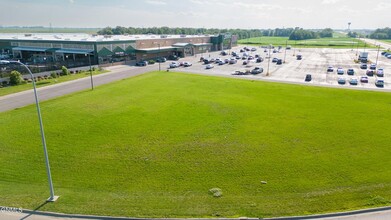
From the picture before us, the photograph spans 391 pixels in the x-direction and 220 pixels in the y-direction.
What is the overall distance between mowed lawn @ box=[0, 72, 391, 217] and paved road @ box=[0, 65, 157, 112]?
3.09 metres

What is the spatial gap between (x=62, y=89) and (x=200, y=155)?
100ft

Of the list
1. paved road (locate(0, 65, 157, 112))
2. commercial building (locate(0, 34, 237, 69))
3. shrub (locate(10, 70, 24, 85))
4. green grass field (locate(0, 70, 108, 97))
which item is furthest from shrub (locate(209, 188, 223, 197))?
commercial building (locate(0, 34, 237, 69))

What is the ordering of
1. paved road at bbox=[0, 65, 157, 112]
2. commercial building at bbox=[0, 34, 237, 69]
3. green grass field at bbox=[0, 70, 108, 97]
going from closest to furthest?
paved road at bbox=[0, 65, 157, 112] < green grass field at bbox=[0, 70, 108, 97] < commercial building at bbox=[0, 34, 237, 69]

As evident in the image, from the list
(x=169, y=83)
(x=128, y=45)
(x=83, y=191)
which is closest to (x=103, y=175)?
(x=83, y=191)

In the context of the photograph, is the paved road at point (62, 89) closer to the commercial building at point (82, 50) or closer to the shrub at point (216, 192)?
the commercial building at point (82, 50)

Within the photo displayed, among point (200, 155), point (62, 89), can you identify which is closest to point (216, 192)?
point (200, 155)

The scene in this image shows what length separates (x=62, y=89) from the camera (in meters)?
41.9

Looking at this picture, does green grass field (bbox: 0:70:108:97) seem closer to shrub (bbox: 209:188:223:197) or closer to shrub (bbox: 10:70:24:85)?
shrub (bbox: 10:70:24:85)

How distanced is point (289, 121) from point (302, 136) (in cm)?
417

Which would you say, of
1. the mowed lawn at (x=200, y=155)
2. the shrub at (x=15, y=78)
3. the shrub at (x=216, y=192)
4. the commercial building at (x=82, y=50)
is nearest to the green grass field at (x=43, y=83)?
the shrub at (x=15, y=78)

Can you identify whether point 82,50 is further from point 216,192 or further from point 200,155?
point 216,192

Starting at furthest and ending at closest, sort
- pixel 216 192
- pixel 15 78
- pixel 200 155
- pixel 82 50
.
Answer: pixel 82 50 < pixel 15 78 < pixel 200 155 < pixel 216 192

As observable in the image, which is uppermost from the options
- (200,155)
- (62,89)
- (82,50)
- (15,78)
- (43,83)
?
(82,50)

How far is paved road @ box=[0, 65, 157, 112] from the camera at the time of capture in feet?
113
